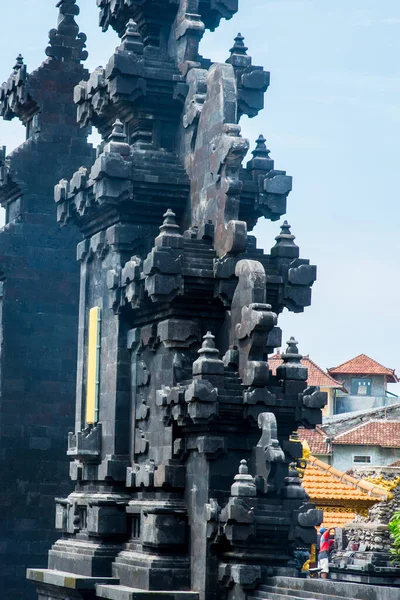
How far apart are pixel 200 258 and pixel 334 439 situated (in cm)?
4805

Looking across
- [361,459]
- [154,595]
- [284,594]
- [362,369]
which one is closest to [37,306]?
[154,595]

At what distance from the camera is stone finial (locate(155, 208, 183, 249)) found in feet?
84.2

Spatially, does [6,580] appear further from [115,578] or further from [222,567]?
[222,567]

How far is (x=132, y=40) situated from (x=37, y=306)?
10918mm

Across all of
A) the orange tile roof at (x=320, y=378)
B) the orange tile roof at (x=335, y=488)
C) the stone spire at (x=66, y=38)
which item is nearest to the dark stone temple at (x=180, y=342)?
the stone spire at (x=66, y=38)

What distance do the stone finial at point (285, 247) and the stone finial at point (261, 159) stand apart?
5.36 ft

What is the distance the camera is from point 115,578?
87.5 ft

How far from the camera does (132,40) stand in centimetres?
2834

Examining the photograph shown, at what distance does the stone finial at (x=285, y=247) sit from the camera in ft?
86.5

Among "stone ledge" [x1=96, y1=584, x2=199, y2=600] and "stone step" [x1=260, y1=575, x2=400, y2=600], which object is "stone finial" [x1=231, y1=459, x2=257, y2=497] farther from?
"stone ledge" [x1=96, y1=584, x2=199, y2=600]

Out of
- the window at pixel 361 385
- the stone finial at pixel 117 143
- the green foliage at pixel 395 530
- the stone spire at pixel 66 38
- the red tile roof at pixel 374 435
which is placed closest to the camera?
the stone finial at pixel 117 143

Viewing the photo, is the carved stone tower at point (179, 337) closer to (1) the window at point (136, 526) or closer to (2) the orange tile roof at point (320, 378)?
(1) the window at point (136, 526)

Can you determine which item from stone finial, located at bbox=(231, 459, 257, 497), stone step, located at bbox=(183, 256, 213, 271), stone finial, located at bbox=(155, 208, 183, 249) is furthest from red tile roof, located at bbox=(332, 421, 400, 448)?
stone finial, located at bbox=(231, 459, 257, 497)

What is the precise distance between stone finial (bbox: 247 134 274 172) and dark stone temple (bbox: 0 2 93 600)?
11257mm
